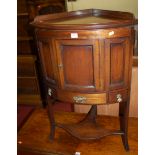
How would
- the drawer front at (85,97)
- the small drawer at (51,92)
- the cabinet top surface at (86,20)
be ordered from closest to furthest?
the cabinet top surface at (86,20) < the drawer front at (85,97) < the small drawer at (51,92)

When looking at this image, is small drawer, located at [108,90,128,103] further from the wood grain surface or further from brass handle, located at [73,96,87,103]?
the wood grain surface

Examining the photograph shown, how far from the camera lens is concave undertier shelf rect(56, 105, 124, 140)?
1705 millimetres

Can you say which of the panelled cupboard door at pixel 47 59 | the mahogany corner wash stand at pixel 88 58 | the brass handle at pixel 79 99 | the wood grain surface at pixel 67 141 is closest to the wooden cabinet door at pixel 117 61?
the mahogany corner wash stand at pixel 88 58

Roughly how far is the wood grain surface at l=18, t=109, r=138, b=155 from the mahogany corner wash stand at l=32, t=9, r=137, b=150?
0.62ft

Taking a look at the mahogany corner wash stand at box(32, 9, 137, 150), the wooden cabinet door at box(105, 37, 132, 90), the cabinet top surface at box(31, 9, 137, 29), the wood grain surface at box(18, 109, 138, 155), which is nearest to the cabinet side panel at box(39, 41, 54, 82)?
the mahogany corner wash stand at box(32, 9, 137, 150)

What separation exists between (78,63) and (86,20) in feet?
1.09

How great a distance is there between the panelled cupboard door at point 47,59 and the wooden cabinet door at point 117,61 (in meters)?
0.35

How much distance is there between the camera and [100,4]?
2.88 m

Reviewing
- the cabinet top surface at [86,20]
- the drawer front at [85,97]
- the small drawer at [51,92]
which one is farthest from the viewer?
the small drawer at [51,92]

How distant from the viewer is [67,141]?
183 cm

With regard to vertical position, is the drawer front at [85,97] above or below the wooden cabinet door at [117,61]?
below

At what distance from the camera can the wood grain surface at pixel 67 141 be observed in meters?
1.70

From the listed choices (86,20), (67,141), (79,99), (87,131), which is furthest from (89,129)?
(86,20)

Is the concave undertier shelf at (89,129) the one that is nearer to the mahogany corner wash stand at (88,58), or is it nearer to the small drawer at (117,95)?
the mahogany corner wash stand at (88,58)
